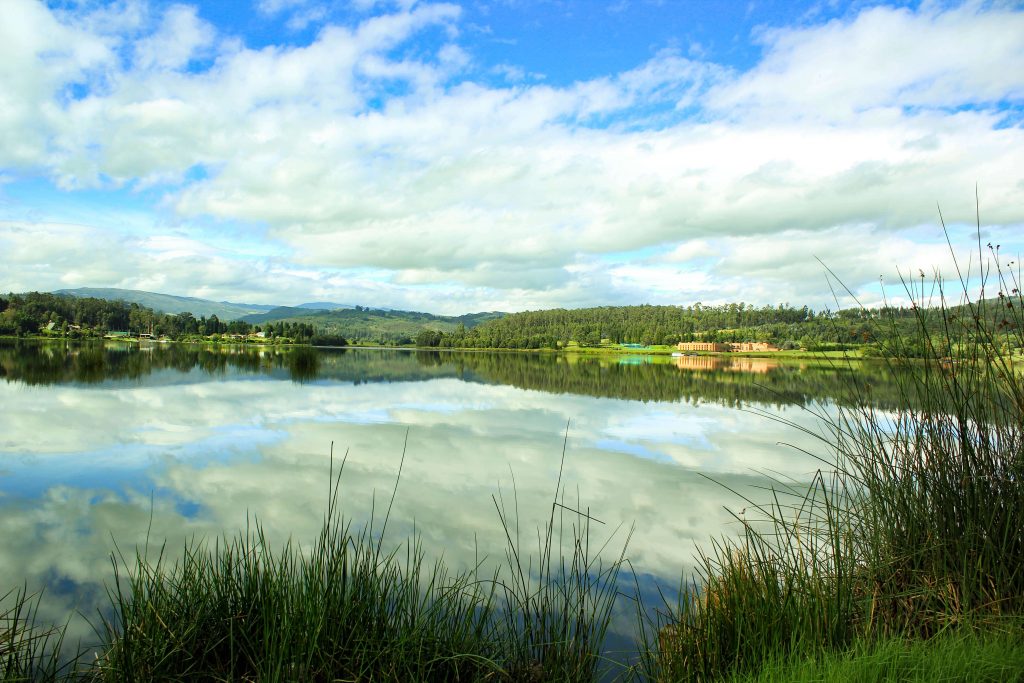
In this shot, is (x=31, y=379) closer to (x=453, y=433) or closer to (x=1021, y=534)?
(x=453, y=433)

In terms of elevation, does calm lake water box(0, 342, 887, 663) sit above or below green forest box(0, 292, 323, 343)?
below

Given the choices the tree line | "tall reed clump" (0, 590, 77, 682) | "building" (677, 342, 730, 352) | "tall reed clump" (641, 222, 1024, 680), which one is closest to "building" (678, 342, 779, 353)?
"building" (677, 342, 730, 352)

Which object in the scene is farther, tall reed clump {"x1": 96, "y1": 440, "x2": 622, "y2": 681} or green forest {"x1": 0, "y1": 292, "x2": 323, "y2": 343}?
green forest {"x1": 0, "y1": 292, "x2": 323, "y2": 343}

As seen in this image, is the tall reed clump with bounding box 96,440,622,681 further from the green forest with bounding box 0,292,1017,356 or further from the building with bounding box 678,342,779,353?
the building with bounding box 678,342,779,353

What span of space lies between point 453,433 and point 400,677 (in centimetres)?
1341

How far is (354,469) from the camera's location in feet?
39.4

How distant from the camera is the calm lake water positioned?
7.60 m

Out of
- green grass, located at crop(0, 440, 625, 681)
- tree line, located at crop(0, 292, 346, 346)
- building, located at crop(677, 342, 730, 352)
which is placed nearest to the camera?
green grass, located at crop(0, 440, 625, 681)

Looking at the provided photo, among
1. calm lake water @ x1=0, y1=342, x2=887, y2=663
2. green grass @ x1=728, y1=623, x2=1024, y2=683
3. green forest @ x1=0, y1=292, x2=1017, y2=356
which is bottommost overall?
calm lake water @ x1=0, y1=342, x2=887, y2=663

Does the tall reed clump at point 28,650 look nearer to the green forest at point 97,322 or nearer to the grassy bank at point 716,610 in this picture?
the grassy bank at point 716,610

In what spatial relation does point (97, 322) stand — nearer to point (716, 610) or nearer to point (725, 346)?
point (725, 346)

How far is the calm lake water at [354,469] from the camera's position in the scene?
7.60 meters

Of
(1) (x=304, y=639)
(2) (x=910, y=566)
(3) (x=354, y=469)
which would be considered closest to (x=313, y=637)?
(1) (x=304, y=639)

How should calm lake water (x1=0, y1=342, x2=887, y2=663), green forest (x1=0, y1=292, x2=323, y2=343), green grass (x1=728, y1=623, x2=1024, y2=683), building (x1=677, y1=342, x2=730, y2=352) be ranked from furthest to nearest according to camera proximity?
building (x1=677, y1=342, x2=730, y2=352) < green forest (x1=0, y1=292, x2=323, y2=343) < calm lake water (x1=0, y1=342, x2=887, y2=663) < green grass (x1=728, y1=623, x2=1024, y2=683)
